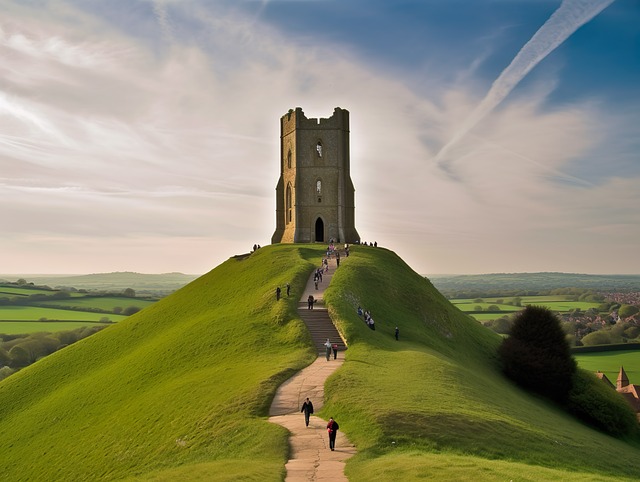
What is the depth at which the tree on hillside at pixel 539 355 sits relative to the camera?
4994cm

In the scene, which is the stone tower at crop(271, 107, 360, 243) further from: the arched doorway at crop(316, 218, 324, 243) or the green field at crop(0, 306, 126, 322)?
the green field at crop(0, 306, 126, 322)

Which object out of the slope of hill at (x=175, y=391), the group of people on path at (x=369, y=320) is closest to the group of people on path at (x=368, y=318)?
the group of people on path at (x=369, y=320)

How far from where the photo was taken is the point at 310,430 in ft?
89.8

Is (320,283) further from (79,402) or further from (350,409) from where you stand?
(350,409)

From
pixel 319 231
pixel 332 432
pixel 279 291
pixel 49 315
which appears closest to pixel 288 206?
pixel 319 231

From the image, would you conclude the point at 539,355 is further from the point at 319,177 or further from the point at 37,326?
the point at 37,326

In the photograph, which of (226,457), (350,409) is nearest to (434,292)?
(350,409)

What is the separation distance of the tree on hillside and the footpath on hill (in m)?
19.2

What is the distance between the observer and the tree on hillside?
164 feet

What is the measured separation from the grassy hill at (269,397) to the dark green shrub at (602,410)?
90.4 inches

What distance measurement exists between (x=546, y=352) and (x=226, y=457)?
34.6 meters

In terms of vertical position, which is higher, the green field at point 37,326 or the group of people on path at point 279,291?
the group of people on path at point 279,291

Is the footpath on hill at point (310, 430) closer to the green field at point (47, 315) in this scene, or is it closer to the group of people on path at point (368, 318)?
the group of people on path at point (368, 318)

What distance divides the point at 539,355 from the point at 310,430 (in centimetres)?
3050
